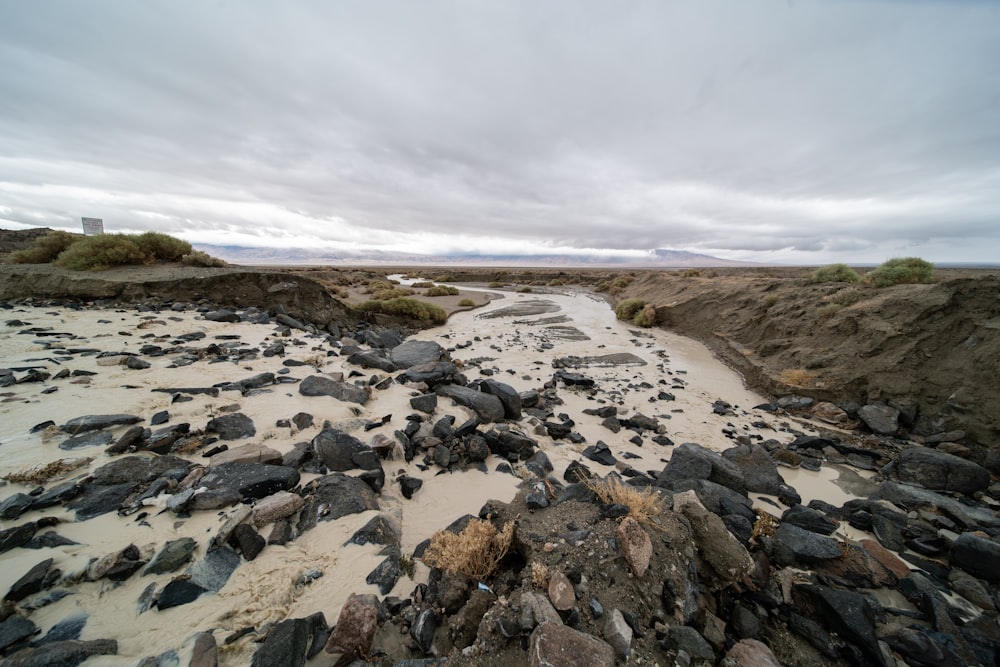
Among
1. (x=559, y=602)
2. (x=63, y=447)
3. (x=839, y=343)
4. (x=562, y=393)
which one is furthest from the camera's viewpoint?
(x=839, y=343)

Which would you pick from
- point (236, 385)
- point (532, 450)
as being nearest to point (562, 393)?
point (532, 450)

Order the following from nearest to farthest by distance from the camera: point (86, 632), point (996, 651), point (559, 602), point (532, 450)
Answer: point (86, 632), point (559, 602), point (996, 651), point (532, 450)

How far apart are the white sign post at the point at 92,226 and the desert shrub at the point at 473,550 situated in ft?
83.3

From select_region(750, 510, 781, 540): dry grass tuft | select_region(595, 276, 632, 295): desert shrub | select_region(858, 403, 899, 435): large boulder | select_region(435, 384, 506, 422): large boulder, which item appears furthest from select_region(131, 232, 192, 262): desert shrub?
select_region(595, 276, 632, 295): desert shrub

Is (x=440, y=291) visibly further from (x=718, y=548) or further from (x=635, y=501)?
(x=718, y=548)

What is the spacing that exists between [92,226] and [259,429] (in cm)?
2258

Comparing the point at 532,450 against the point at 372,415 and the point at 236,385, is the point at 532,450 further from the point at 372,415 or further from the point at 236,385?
the point at 236,385

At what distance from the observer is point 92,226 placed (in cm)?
1750

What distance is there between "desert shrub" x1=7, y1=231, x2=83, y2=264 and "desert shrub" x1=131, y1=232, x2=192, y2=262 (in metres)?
3.33

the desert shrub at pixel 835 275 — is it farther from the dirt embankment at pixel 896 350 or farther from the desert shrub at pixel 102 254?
the desert shrub at pixel 102 254

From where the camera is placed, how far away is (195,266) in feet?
49.6

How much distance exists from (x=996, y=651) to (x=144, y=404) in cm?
1093

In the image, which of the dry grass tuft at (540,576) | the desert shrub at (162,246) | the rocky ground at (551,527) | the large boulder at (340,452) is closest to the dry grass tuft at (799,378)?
the rocky ground at (551,527)

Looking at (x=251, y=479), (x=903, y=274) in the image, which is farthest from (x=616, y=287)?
(x=251, y=479)
